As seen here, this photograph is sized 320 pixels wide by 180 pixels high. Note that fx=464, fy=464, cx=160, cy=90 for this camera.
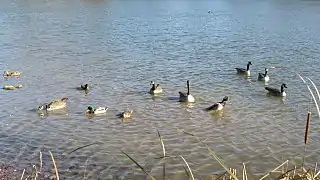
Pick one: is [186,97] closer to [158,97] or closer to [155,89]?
[158,97]

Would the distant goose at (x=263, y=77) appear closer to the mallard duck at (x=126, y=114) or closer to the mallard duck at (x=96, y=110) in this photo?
the mallard duck at (x=126, y=114)

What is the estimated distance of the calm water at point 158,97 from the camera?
9188 mm

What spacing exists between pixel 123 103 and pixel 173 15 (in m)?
27.0

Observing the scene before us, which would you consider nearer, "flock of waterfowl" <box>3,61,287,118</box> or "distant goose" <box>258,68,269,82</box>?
"flock of waterfowl" <box>3,61,287,118</box>

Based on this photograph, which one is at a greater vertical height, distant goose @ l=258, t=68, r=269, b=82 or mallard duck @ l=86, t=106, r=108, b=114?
distant goose @ l=258, t=68, r=269, b=82

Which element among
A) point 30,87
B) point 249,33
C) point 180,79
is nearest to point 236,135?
point 180,79

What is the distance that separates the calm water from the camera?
30.1ft

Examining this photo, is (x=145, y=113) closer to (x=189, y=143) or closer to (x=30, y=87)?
(x=189, y=143)

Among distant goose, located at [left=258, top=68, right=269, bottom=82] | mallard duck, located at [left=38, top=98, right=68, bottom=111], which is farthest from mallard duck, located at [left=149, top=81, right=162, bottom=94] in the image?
distant goose, located at [left=258, top=68, right=269, bottom=82]

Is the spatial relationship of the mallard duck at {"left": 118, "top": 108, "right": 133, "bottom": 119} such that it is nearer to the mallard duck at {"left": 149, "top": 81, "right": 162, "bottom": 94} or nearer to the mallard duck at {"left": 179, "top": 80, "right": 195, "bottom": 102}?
the mallard duck at {"left": 179, "top": 80, "right": 195, "bottom": 102}

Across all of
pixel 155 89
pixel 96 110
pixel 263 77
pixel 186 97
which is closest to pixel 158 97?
pixel 155 89

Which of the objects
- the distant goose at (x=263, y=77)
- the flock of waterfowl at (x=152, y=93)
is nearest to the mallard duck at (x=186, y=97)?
the flock of waterfowl at (x=152, y=93)

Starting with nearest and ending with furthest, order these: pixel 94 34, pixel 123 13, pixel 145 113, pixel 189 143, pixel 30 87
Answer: pixel 189 143
pixel 145 113
pixel 30 87
pixel 94 34
pixel 123 13

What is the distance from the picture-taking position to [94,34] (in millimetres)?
27719
